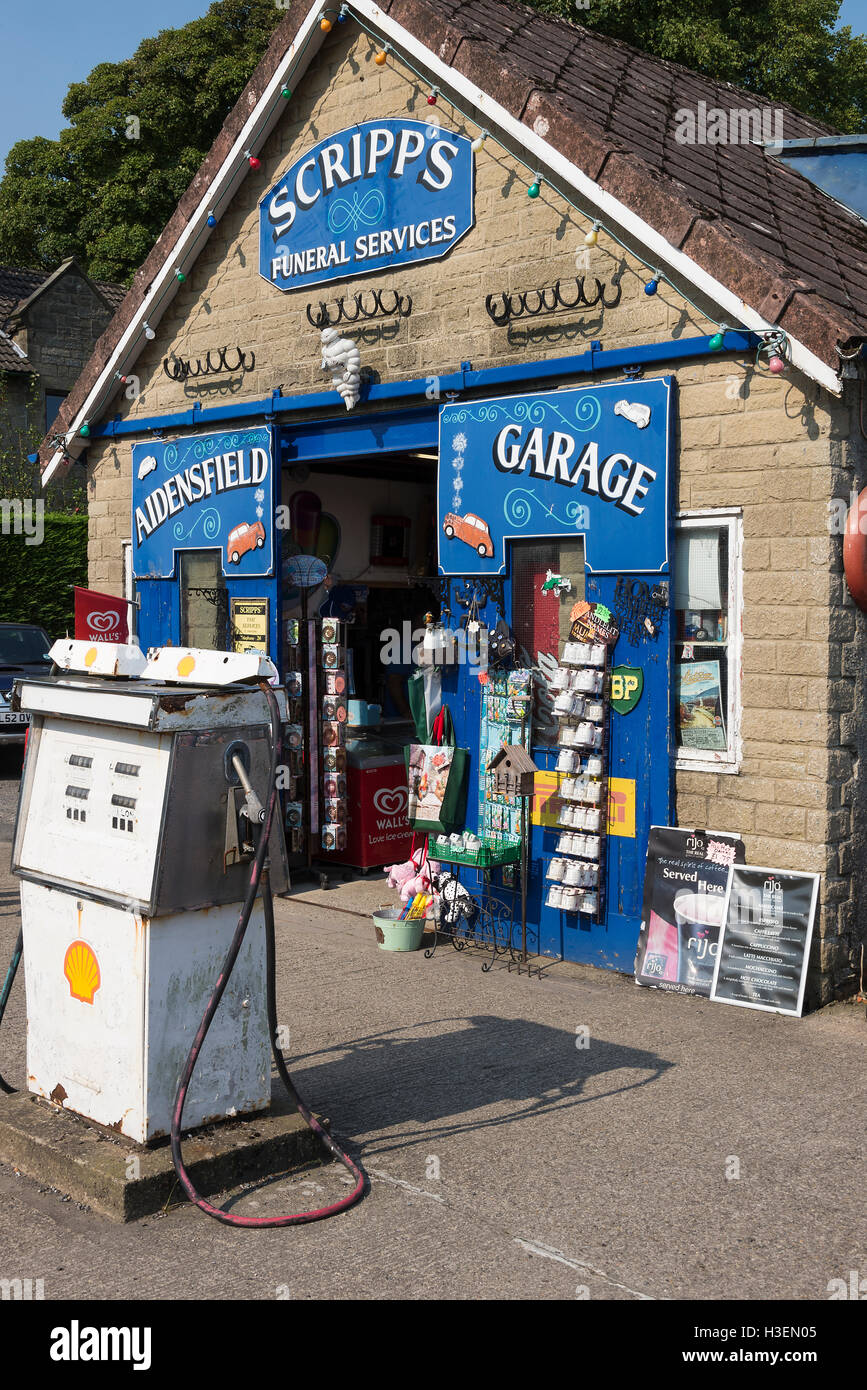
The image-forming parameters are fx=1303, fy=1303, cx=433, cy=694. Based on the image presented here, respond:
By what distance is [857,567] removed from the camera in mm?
6941

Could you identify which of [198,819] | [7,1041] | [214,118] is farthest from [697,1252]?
[214,118]

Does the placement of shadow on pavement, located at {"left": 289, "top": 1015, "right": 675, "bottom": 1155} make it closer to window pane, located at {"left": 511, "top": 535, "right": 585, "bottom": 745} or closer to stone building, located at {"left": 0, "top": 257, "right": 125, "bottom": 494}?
window pane, located at {"left": 511, "top": 535, "right": 585, "bottom": 745}

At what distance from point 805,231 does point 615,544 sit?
239 cm

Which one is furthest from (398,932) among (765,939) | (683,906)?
(765,939)

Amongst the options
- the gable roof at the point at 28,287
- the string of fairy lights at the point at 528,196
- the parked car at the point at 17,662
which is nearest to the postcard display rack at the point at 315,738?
the string of fairy lights at the point at 528,196

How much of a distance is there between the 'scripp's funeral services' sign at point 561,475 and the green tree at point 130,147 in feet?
77.6

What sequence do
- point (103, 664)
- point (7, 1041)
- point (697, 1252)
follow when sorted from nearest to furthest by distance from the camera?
point (697, 1252) < point (103, 664) < point (7, 1041)

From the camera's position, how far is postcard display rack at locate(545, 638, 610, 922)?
7.93 metres

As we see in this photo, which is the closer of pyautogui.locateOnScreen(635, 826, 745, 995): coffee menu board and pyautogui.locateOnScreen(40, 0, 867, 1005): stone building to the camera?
pyautogui.locateOnScreen(40, 0, 867, 1005): stone building

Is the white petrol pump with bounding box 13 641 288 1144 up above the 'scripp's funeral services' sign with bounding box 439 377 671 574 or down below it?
below

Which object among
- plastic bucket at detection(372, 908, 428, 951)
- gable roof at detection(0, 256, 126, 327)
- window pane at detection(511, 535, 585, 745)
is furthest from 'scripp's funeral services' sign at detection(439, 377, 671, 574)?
gable roof at detection(0, 256, 126, 327)

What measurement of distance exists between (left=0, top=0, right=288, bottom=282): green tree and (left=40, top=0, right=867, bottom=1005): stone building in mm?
20844

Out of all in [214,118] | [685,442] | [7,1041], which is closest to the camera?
[7,1041]
